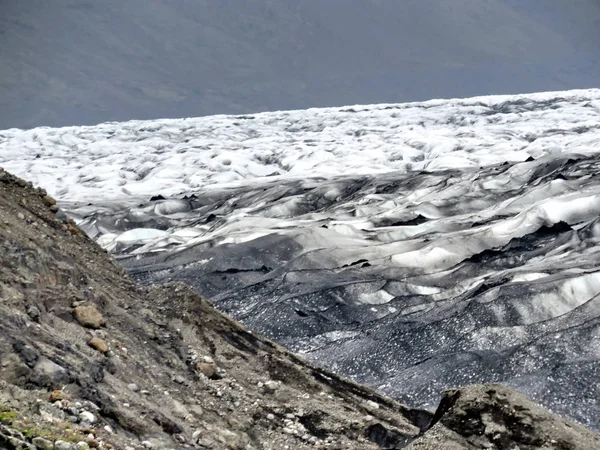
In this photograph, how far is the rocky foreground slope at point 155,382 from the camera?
5.82 meters

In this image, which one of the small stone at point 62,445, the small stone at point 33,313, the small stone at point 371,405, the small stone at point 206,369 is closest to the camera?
the small stone at point 62,445

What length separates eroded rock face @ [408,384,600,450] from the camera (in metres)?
6.19

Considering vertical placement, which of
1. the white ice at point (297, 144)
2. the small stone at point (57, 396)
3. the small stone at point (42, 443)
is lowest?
the white ice at point (297, 144)

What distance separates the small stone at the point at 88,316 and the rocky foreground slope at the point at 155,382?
0.01 metres

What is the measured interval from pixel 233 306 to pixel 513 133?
25607mm

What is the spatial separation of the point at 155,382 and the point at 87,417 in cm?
176

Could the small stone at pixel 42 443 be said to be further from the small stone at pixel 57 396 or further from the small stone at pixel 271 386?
the small stone at pixel 271 386

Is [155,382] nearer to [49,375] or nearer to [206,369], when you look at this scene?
[206,369]

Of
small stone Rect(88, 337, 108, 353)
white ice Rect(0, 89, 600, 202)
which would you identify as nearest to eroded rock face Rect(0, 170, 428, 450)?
small stone Rect(88, 337, 108, 353)

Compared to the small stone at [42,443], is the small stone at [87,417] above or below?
below

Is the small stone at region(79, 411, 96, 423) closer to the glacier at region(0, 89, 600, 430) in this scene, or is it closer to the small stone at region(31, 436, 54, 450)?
the small stone at region(31, 436, 54, 450)

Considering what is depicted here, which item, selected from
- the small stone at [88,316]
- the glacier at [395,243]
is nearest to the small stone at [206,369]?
the small stone at [88,316]

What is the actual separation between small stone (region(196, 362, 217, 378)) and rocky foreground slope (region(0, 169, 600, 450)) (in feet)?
0.04

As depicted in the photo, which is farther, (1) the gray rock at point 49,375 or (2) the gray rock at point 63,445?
(1) the gray rock at point 49,375
